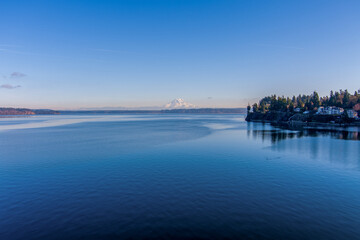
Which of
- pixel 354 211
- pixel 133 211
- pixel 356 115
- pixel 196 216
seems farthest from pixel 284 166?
pixel 356 115

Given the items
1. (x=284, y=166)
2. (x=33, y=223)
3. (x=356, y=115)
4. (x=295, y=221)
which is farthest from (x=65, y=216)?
(x=356, y=115)

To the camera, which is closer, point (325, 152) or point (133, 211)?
point (133, 211)

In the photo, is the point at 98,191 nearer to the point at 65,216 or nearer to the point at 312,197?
the point at 65,216

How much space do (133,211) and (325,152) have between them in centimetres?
5281

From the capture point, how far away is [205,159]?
140 feet

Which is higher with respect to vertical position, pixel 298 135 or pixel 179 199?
pixel 179 199

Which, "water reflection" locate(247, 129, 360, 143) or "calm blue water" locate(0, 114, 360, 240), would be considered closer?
"calm blue water" locate(0, 114, 360, 240)

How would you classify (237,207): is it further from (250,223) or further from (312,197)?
(312,197)

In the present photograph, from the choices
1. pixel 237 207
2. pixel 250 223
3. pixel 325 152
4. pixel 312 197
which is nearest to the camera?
pixel 250 223

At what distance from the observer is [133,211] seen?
20047 millimetres

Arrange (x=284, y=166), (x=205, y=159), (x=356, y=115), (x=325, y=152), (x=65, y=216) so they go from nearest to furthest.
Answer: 1. (x=65, y=216)
2. (x=284, y=166)
3. (x=205, y=159)
4. (x=325, y=152)
5. (x=356, y=115)

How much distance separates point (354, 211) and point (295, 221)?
7.75m

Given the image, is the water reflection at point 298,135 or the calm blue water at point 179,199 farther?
the water reflection at point 298,135

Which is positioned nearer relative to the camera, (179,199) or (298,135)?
(179,199)
